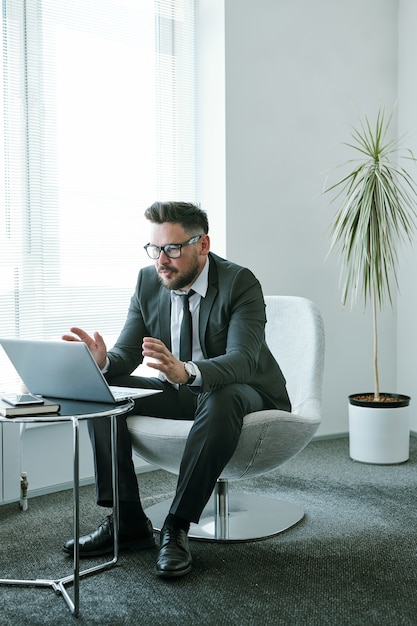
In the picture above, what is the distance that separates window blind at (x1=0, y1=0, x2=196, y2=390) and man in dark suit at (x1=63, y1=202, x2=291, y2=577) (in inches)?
29.9

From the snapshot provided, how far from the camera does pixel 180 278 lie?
8.36 ft

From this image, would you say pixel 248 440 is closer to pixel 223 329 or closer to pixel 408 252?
pixel 223 329

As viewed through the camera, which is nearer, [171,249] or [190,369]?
[190,369]

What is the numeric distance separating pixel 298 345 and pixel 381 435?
96cm

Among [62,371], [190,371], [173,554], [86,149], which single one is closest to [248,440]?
[190,371]

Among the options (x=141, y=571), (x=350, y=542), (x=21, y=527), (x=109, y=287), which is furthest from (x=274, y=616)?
(x=109, y=287)

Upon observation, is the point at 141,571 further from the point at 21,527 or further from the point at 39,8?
the point at 39,8

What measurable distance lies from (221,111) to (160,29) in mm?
530

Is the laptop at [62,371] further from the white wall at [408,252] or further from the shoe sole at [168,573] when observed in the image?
the white wall at [408,252]

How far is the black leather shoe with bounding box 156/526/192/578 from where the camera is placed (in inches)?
86.7

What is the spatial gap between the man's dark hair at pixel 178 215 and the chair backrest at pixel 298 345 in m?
0.58

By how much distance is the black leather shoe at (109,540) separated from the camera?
2.43 metres

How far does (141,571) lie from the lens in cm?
229

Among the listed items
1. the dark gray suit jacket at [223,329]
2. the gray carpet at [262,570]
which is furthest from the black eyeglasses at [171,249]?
the gray carpet at [262,570]
